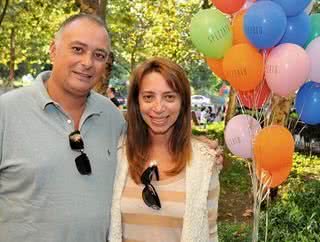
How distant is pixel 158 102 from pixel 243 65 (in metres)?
1.36

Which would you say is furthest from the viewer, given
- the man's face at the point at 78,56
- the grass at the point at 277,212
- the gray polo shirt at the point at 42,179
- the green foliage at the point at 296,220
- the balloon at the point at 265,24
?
the grass at the point at 277,212

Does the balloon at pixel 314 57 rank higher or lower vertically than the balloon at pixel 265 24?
lower

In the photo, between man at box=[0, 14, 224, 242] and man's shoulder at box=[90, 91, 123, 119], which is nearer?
man at box=[0, 14, 224, 242]

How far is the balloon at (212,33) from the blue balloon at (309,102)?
77cm

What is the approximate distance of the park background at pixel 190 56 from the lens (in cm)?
568

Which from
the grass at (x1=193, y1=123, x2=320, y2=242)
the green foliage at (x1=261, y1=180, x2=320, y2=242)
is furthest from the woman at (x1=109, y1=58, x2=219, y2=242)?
the green foliage at (x1=261, y1=180, x2=320, y2=242)

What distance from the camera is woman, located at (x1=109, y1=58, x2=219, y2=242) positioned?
2.58m

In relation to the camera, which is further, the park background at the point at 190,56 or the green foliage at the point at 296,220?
the park background at the point at 190,56

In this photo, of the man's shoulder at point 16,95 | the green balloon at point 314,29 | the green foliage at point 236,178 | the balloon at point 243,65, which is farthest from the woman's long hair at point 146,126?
the green foliage at point 236,178

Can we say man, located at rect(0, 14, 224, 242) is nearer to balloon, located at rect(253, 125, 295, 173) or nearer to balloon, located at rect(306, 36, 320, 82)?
balloon, located at rect(253, 125, 295, 173)

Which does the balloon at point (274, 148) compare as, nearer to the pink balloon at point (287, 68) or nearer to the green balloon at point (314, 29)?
the pink balloon at point (287, 68)

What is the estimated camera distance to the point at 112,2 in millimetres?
17234

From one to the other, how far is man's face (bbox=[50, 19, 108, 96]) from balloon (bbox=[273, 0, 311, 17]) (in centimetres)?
174

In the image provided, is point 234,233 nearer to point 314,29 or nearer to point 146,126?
point 314,29
